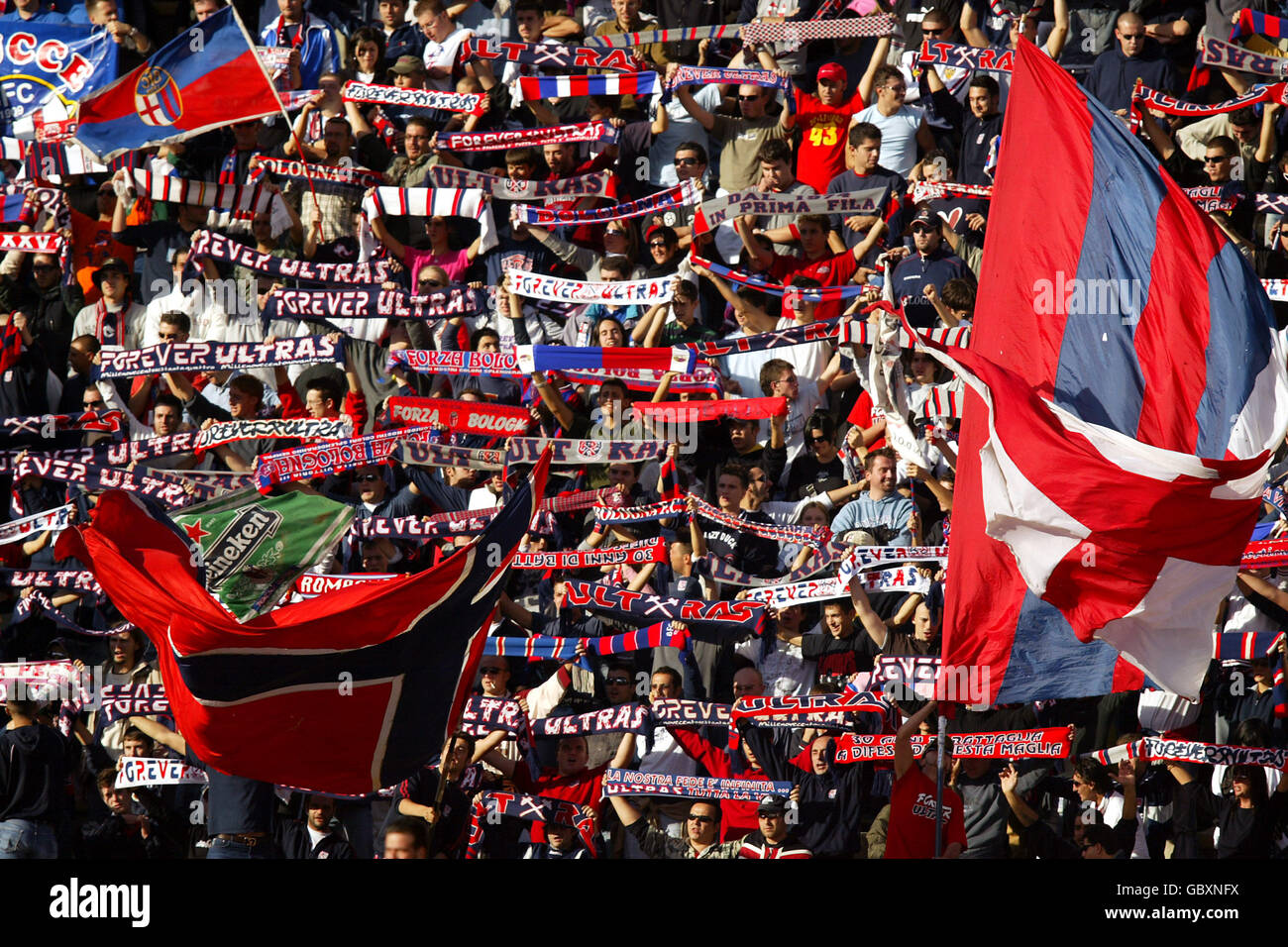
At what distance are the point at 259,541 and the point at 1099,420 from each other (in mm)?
4507

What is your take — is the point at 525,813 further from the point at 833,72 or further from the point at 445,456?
the point at 833,72

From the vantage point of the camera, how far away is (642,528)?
1276 cm

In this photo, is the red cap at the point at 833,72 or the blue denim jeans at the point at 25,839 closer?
the blue denim jeans at the point at 25,839

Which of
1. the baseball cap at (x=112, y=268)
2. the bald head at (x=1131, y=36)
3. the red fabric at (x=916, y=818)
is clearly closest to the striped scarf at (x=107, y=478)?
the baseball cap at (x=112, y=268)

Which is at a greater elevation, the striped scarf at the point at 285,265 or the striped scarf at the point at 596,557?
the striped scarf at the point at 285,265

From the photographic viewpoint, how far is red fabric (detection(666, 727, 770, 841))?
1090 cm

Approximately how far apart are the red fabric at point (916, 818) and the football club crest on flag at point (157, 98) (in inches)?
314

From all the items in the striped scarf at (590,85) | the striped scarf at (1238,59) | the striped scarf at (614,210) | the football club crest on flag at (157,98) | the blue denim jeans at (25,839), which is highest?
the striped scarf at (1238,59)

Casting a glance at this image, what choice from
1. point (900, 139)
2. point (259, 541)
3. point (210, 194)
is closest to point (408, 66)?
point (210, 194)

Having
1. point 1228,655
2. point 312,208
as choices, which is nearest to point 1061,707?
point 1228,655

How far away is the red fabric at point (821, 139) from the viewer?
1449 cm

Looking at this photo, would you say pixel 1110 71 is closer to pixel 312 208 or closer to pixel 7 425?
pixel 312 208

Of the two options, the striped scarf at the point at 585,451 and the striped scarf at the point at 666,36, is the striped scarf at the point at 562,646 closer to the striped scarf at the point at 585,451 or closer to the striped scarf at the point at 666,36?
the striped scarf at the point at 585,451
